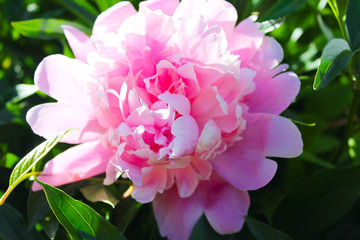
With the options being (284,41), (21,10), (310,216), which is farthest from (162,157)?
(21,10)

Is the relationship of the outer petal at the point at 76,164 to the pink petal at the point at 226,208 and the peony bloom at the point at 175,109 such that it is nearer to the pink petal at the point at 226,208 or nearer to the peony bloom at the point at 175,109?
the peony bloom at the point at 175,109

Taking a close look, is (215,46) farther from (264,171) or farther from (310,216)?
(310,216)

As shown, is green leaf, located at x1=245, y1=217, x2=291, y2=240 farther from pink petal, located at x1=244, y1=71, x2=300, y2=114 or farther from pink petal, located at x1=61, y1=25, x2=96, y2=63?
pink petal, located at x1=61, y1=25, x2=96, y2=63

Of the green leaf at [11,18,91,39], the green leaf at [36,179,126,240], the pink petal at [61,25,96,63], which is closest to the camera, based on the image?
the green leaf at [36,179,126,240]

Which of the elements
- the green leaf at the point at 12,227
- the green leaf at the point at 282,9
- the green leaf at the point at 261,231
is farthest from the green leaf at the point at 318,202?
the green leaf at the point at 12,227

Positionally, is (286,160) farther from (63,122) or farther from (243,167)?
(63,122)

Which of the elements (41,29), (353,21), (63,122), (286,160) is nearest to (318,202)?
(286,160)

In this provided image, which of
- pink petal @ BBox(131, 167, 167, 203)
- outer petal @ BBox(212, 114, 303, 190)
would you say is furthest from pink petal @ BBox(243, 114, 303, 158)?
pink petal @ BBox(131, 167, 167, 203)
